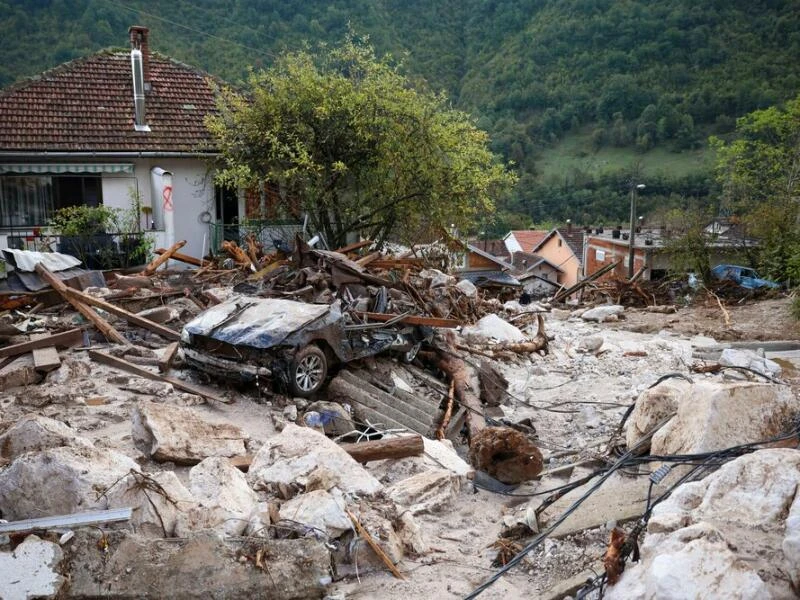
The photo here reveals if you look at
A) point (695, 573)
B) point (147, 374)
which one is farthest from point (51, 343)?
point (695, 573)

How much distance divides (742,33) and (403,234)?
64.6 metres

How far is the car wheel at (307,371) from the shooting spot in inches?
401

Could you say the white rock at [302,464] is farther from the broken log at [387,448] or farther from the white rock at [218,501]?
the broken log at [387,448]

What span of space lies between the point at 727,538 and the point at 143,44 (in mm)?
22590

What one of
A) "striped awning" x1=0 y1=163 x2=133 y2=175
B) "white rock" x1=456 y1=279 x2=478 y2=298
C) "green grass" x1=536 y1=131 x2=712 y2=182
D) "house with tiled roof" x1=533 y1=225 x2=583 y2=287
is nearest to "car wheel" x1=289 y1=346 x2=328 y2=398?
"white rock" x1=456 y1=279 x2=478 y2=298

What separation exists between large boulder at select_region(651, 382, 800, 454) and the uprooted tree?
41.1 feet

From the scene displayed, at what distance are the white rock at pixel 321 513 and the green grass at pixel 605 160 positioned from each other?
6382 cm

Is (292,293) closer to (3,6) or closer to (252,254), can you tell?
(252,254)

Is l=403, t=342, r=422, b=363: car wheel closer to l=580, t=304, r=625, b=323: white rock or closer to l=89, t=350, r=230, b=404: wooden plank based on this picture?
l=89, t=350, r=230, b=404: wooden plank

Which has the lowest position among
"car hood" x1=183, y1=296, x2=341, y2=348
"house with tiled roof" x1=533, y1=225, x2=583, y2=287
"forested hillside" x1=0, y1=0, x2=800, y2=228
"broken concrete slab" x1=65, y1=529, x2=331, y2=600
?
"house with tiled roof" x1=533, y1=225, x2=583, y2=287

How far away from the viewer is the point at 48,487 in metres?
5.39

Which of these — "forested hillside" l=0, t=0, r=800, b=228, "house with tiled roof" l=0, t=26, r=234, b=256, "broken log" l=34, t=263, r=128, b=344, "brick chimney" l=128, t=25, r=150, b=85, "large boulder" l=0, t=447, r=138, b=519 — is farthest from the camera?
"forested hillside" l=0, t=0, r=800, b=228

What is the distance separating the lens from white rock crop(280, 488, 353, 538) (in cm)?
576

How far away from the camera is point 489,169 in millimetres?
19359
